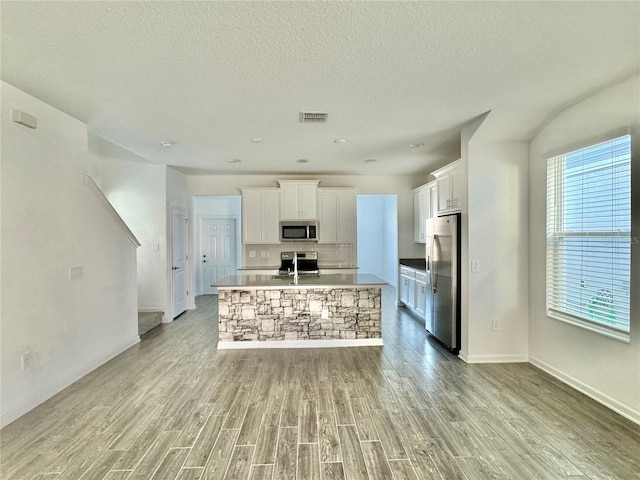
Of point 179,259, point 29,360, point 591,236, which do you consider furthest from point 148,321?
point 591,236

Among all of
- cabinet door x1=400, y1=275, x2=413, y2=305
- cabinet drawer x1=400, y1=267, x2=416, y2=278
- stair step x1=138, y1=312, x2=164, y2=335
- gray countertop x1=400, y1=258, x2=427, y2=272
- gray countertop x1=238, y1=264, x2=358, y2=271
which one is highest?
gray countertop x1=400, y1=258, x2=427, y2=272

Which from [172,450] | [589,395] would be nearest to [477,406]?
[589,395]

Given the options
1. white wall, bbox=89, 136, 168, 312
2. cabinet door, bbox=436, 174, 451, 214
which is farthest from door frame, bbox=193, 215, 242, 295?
cabinet door, bbox=436, 174, 451, 214

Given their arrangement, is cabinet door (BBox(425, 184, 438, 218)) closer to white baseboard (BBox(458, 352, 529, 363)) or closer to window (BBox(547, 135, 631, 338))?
window (BBox(547, 135, 631, 338))

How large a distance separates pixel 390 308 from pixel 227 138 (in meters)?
4.40

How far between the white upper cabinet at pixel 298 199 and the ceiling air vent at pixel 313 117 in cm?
261

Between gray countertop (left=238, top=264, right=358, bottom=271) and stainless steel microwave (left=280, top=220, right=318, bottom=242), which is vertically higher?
stainless steel microwave (left=280, top=220, right=318, bottom=242)

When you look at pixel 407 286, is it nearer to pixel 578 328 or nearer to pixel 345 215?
pixel 345 215

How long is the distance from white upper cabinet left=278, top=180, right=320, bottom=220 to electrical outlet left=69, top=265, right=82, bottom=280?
3.30m

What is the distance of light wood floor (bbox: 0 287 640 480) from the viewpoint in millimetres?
1902

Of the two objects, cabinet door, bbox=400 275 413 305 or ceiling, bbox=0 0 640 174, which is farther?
cabinet door, bbox=400 275 413 305

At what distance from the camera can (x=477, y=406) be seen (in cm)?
260

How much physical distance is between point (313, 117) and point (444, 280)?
2.55m

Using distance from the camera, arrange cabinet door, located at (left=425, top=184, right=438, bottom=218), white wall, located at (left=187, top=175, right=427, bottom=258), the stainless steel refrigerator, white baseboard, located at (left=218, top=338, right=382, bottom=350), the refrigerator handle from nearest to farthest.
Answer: the stainless steel refrigerator
white baseboard, located at (left=218, top=338, right=382, bottom=350)
the refrigerator handle
cabinet door, located at (left=425, top=184, right=438, bottom=218)
white wall, located at (left=187, top=175, right=427, bottom=258)
